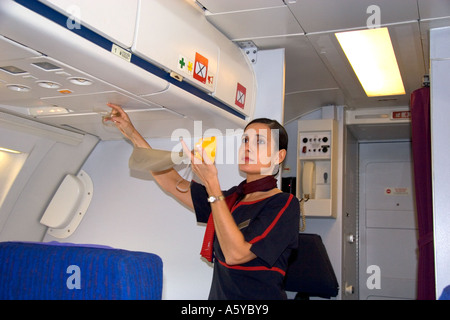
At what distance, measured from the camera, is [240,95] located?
11.4 ft

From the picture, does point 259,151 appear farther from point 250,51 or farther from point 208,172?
point 250,51

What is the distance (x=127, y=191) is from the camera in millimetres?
3900

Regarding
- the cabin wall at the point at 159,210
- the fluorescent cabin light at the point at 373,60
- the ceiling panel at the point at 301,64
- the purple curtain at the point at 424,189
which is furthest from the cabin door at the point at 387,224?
the cabin wall at the point at 159,210

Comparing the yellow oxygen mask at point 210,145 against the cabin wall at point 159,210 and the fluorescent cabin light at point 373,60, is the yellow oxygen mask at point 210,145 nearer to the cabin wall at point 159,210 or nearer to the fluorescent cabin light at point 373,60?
the cabin wall at point 159,210

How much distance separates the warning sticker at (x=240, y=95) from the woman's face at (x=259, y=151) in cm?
65

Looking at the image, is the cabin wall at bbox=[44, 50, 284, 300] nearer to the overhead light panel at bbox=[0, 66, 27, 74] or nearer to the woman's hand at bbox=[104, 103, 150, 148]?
the woman's hand at bbox=[104, 103, 150, 148]

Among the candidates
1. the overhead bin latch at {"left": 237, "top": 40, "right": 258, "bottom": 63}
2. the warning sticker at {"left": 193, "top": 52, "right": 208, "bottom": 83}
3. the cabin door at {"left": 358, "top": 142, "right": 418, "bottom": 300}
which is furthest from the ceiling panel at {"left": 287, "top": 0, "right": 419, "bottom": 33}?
the cabin door at {"left": 358, "top": 142, "right": 418, "bottom": 300}

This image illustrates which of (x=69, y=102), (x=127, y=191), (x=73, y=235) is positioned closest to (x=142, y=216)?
(x=127, y=191)

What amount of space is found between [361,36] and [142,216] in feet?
6.89

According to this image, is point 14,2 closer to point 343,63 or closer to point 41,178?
point 41,178

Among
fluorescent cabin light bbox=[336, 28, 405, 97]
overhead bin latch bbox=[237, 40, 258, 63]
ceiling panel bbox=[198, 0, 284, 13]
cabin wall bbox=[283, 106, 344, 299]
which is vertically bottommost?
cabin wall bbox=[283, 106, 344, 299]

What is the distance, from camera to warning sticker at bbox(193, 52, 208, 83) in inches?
115

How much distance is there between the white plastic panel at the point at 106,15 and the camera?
2.00 m

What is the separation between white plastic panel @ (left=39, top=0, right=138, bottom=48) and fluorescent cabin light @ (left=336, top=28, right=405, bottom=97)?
162 centimetres
